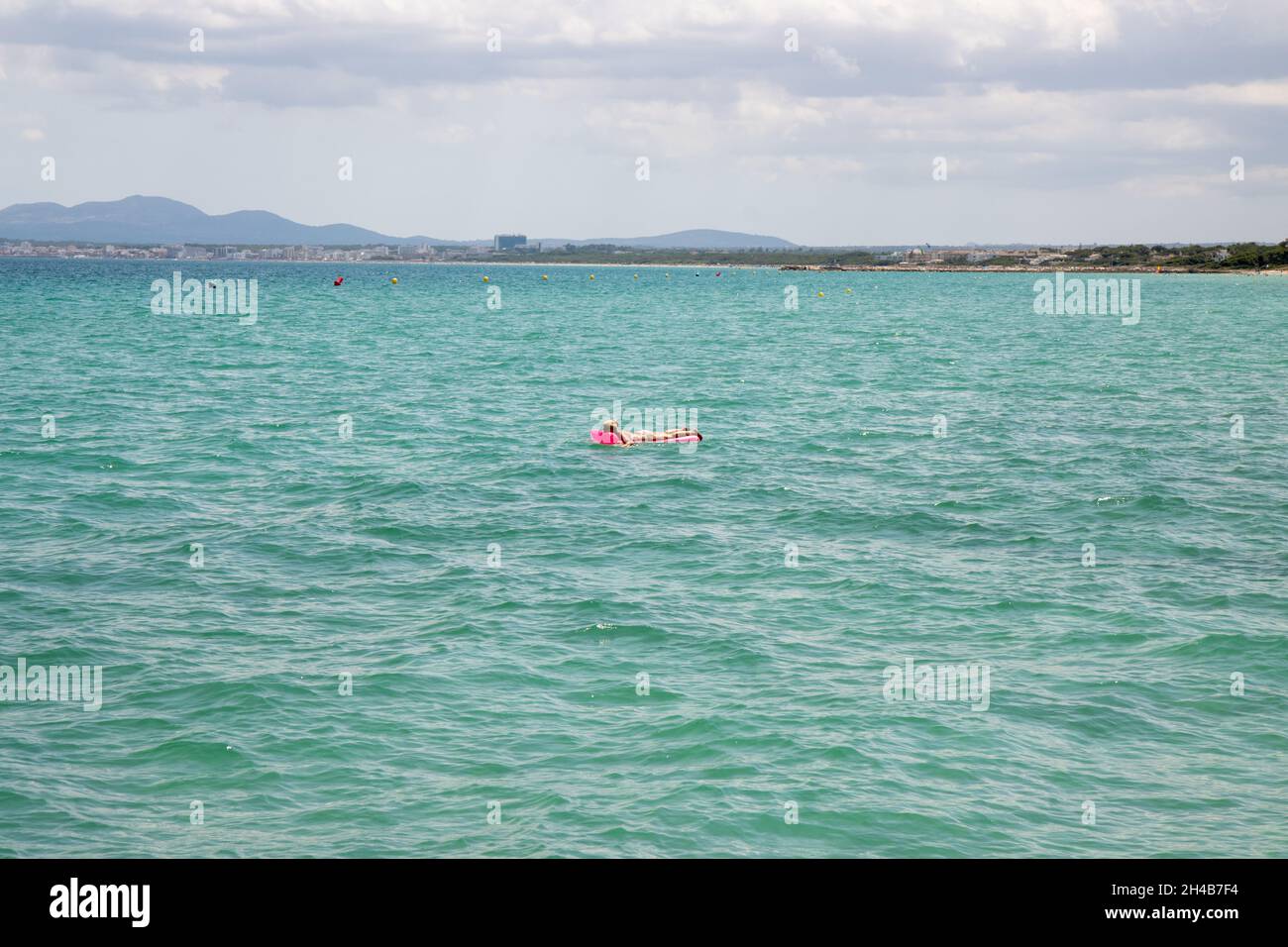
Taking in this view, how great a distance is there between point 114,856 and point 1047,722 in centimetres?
1269

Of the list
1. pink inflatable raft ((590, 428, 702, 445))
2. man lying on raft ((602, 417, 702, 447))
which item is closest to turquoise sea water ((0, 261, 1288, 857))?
pink inflatable raft ((590, 428, 702, 445))

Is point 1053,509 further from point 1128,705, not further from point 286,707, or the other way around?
point 286,707

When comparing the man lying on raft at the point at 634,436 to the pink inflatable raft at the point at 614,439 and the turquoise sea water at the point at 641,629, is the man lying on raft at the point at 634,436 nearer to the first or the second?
the pink inflatable raft at the point at 614,439

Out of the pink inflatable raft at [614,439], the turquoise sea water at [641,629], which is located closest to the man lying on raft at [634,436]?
the pink inflatable raft at [614,439]

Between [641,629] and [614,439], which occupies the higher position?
[614,439]

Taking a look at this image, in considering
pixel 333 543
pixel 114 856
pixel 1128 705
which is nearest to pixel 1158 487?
pixel 1128 705

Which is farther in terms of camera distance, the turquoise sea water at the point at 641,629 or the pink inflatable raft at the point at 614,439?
the pink inflatable raft at the point at 614,439

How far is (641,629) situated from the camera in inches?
857

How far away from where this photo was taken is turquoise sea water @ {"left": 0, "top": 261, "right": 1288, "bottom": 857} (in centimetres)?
1524

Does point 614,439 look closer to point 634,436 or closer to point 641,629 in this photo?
point 634,436

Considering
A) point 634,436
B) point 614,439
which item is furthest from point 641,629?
point 634,436

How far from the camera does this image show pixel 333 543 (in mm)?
27391

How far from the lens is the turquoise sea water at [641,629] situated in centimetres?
1524

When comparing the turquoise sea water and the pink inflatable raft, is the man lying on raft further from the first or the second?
the turquoise sea water
